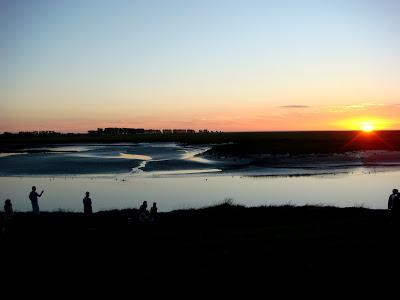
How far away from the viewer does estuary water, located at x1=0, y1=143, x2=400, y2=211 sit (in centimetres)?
3462

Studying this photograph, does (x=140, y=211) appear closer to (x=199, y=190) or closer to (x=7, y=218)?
(x=7, y=218)

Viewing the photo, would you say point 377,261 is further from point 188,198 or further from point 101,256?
point 188,198

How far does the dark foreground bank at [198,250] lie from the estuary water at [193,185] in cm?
969

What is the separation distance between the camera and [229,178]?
48062 millimetres

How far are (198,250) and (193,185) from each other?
25714mm

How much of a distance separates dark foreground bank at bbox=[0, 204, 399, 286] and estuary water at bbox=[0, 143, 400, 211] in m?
9.69

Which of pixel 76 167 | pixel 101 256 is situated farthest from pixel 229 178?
pixel 101 256

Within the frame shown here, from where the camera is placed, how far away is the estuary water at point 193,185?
34625mm

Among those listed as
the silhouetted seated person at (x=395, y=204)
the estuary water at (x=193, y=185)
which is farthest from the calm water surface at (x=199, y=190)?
the silhouetted seated person at (x=395, y=204)

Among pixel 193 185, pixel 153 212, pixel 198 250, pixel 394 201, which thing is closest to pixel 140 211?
pixel 153 212

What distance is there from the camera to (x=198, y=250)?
17172 mm

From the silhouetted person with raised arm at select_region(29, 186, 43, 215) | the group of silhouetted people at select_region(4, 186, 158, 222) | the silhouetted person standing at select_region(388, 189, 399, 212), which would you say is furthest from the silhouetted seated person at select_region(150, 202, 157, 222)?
the silhouetted person standing at select_region(388, 189, 399, 212)

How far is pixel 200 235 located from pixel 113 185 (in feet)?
81.1

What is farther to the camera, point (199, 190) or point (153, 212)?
point (199, 190)
